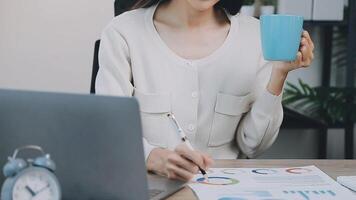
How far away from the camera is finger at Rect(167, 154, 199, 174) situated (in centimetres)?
102

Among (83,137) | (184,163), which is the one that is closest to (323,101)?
(184,163)

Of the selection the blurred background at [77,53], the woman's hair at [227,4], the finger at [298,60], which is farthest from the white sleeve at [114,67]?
the blurred background at [77,53]

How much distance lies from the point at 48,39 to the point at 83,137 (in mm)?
1984

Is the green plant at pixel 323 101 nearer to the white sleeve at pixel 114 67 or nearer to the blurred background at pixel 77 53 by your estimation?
the blurred background at pixel 77 53

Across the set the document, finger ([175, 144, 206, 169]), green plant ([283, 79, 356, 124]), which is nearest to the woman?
the document

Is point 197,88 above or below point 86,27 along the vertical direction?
below

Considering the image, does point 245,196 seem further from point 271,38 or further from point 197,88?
point 197,88

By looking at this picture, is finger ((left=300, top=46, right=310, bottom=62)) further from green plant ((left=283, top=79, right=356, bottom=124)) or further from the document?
green plant ((left=283, top=79, right=356, bottom=124))

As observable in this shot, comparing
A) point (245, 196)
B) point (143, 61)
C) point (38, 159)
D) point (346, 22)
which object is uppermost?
point (346, 22)

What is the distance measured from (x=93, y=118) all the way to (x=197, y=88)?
28.1 inches

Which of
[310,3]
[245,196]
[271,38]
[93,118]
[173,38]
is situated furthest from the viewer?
[310,3]

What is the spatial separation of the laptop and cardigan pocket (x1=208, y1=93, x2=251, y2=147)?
26.6 inches

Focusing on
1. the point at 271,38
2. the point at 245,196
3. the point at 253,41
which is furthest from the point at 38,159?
the point at 253,41

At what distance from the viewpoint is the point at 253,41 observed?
152 cm
